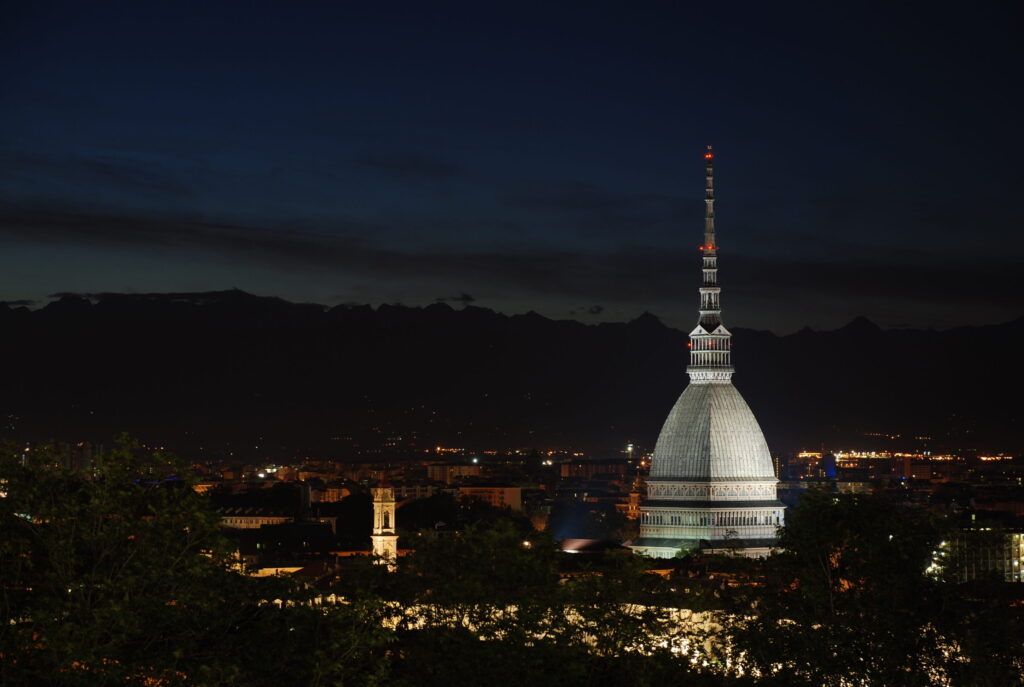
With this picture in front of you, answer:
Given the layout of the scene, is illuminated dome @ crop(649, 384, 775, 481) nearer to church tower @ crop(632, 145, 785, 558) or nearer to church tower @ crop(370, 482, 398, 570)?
church tower @ crop(632, 145, 785, 558)

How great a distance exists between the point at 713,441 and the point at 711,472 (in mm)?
2035

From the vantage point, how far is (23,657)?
35.9 meters

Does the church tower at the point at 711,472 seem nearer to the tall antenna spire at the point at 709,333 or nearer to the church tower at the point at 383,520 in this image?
the tall antenna spire at the point at 709,333

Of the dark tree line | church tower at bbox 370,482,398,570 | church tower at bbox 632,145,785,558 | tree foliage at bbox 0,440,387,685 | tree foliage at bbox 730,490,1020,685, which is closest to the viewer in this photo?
tree foliage at bbox 0,440,387,685

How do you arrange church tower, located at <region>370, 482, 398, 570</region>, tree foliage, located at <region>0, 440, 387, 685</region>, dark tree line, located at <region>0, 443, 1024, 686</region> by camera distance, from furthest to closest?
church tower, located at <region>370, 482, 398, 570</region> → dark tree line, located at <region>0, 443, 1024, 686</region> → tree foliage, located at <region>0, 440, 387, 685</region>

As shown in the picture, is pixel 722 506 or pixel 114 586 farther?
pixel 722 506

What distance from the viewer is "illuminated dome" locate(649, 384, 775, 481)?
5389 inches

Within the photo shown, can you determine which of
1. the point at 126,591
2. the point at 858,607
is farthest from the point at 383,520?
the point at 126,591

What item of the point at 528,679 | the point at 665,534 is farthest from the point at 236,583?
the point at 665,534

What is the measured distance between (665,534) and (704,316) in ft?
52.3

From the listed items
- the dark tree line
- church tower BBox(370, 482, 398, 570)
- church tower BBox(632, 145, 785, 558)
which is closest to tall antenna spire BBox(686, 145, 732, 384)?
church tower BBox(632, 145, 785, 558)

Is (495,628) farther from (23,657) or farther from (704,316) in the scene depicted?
(704,316)

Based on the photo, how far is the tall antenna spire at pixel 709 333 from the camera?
5472 inches

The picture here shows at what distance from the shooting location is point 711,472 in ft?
448
